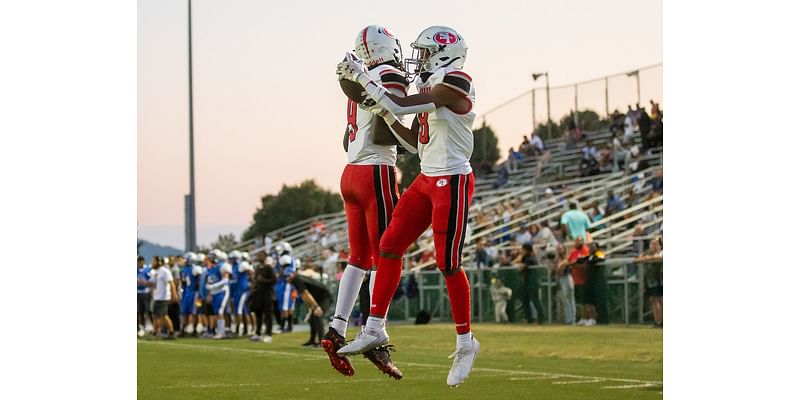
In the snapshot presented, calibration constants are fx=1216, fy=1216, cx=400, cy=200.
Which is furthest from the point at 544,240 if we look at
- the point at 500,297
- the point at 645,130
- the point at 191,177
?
the point at 191,177

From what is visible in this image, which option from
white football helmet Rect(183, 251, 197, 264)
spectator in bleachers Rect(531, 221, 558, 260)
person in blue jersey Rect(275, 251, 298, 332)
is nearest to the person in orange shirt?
spectator in bleachers Rect(531, 221, 558, 260)

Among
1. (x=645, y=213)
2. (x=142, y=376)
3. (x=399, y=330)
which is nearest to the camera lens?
(x=142, y=376)

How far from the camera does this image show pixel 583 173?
47.4 feet

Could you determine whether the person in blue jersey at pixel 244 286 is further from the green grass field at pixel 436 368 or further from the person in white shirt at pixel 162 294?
the green grass field at pixel 436 368

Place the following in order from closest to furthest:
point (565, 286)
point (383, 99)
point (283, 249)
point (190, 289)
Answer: point (383, 99)
point (565, 286)
point (283, 249)
point (190, 289)

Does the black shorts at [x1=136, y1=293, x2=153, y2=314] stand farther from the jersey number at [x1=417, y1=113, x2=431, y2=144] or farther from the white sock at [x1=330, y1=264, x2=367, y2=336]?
the jersey number at [x1=417, y1=113, x2=431, y2=144]

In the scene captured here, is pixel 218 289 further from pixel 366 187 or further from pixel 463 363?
pixel 463 363

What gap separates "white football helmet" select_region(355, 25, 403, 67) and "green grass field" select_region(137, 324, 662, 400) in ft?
11.4

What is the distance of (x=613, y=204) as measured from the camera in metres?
13.1

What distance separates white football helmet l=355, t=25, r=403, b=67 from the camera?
5145mm

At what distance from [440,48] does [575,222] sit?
25.2 ft
